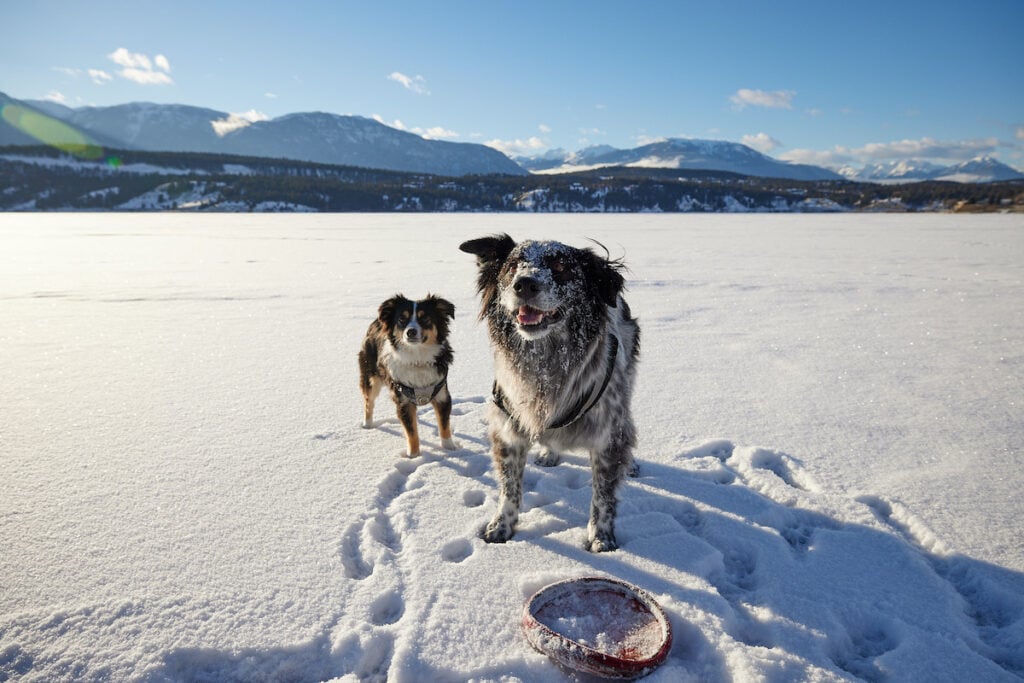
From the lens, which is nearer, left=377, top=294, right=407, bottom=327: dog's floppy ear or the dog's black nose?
the dog's black nose

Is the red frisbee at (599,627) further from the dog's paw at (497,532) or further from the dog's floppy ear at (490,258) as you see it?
the dog's floppy ear at (490,258)

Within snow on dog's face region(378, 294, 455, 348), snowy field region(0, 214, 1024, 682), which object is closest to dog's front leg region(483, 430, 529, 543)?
snowy field region(0, 214, 1024, 682)

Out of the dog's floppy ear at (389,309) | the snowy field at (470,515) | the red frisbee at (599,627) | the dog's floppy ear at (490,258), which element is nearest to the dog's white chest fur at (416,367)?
the dog's floppy ear at (389,309)

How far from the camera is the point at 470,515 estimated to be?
369 centimetres

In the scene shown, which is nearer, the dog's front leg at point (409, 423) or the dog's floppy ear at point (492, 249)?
the dog's floppy ear at point (492, 249)

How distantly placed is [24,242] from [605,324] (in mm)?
34046

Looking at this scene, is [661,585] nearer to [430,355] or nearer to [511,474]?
[511,474]

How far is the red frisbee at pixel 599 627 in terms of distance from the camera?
229 cm

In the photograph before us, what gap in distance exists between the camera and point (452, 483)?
164 inches

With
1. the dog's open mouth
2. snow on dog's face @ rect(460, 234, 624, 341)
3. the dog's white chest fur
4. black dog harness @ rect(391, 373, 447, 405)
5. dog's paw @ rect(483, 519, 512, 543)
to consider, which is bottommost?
dog's paw @ rect(483, 519, 512, 543)

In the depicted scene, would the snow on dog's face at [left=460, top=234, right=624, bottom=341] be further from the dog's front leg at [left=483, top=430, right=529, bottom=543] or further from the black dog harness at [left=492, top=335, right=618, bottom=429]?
the dog's front leg at [left=483, top=430, right=529, bottom=543]

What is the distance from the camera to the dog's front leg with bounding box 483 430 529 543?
349 centimetres

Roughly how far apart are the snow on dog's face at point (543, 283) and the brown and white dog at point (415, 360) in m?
1.45

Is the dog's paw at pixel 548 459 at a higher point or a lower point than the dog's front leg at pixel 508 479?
lower
